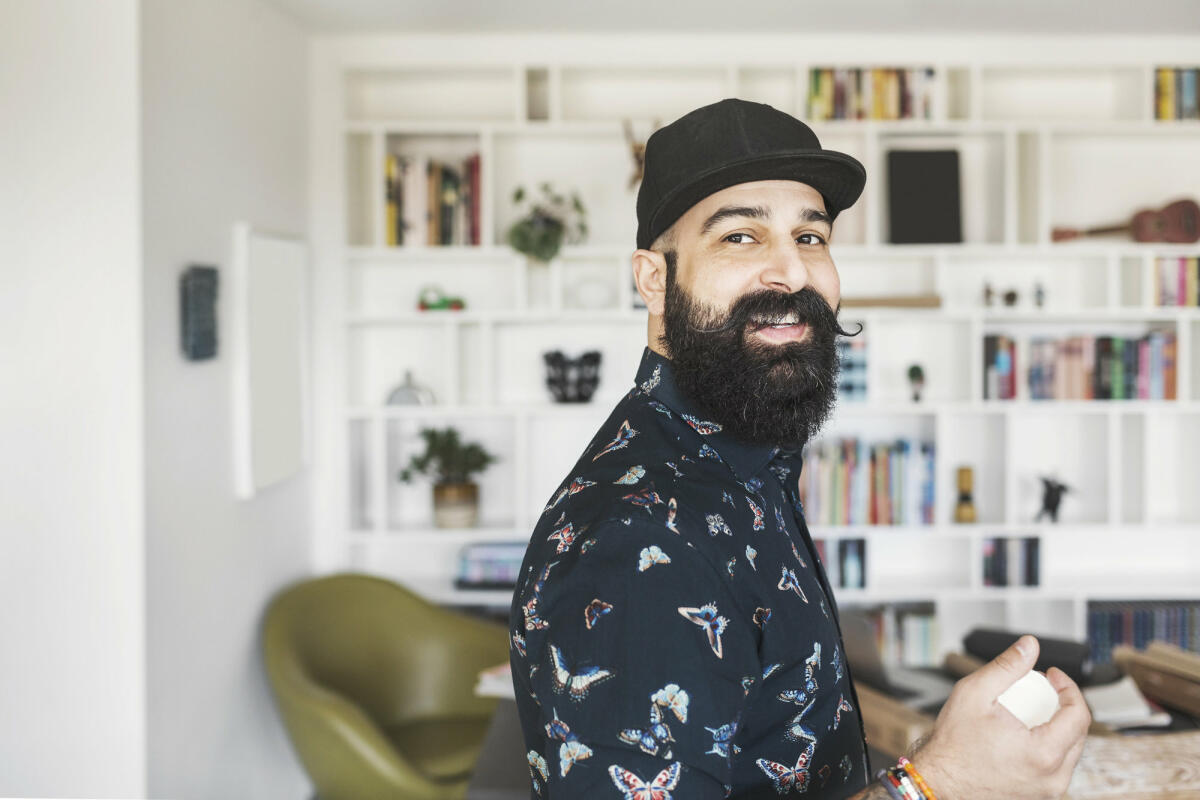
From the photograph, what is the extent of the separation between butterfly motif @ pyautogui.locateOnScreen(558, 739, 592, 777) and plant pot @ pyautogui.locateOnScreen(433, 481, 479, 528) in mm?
3145

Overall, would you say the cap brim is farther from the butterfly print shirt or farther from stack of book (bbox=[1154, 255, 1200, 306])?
stack of book (bbox=[1154, 255, 1200, 306])

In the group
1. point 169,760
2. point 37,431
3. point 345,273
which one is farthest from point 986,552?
point 37,431

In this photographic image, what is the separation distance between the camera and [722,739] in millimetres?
955

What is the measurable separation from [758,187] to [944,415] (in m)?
3.10

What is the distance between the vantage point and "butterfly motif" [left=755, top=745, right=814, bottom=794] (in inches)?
43.6

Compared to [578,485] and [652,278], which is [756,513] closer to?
[578,485]

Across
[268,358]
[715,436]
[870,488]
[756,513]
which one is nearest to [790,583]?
[756,513]

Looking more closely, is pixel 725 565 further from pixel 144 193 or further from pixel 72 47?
pixel 72 47

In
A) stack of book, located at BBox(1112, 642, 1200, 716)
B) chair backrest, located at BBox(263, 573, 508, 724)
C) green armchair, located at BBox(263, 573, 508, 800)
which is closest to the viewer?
stack of book, located at BBox(1112, 642, 1200, 716)

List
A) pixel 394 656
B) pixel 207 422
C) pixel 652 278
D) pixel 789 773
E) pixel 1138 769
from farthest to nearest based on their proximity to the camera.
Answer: pixel 394 656
pixel 207 422
pixel 1138 769
pixel 652 278
pixel 789 773

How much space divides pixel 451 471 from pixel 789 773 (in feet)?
10.00

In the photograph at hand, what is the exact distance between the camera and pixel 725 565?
106 centimetres

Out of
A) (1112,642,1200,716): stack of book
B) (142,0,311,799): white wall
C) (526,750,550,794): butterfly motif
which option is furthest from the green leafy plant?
(526,750,550,794): butterfly motif

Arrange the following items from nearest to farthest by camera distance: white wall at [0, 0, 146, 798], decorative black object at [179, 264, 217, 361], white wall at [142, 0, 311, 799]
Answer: white wall at [0, 0, 146, 798] → white wall at [142, 0, 311, 799] → decorative black object at [179, 264, 217, 361]
